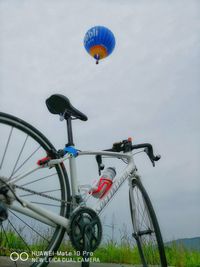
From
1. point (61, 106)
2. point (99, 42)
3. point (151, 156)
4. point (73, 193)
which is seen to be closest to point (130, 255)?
point (151, 156)

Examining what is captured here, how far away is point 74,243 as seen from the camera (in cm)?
275

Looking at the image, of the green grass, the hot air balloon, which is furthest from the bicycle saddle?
the hot air balloon

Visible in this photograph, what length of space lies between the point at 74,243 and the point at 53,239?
0.25m

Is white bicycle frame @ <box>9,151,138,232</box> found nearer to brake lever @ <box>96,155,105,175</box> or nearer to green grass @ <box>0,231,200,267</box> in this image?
brake lever @ <box>96,155,105,175</box>

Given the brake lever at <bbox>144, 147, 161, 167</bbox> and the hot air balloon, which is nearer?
the brake lever at <bbox>144, 147, 161, 167</bbox>

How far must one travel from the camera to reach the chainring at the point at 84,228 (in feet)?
9.12

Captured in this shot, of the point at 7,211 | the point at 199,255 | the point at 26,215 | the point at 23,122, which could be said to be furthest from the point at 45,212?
the point at 199,255

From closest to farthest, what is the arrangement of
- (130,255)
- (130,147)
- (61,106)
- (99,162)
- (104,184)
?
(61,106) → (104,184) → (99,162) → (130,147) → (130,255)

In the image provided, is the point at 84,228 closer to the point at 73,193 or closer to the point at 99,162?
the point at 73,193

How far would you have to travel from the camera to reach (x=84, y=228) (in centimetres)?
282

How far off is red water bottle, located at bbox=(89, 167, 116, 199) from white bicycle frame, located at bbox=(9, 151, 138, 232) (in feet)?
0.13

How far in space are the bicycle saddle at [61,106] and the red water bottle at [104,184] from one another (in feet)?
1.92

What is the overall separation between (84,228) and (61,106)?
967 mm

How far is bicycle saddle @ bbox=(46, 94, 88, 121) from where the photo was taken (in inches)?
123
